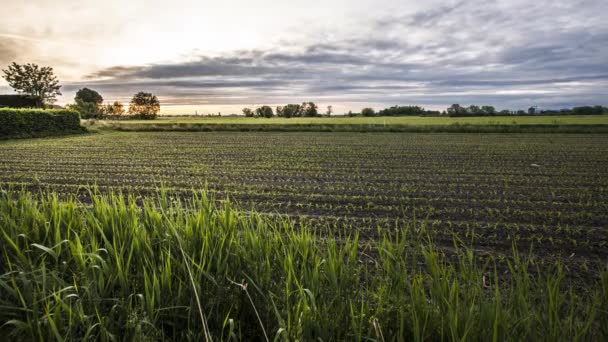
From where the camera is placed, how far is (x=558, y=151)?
2139 cm

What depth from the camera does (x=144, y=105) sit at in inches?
3994

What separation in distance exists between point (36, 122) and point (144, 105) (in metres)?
70.4

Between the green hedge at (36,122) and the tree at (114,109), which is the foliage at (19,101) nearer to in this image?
the tree at (114,109)

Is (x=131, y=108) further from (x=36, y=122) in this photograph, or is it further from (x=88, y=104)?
(x=36, y=122)

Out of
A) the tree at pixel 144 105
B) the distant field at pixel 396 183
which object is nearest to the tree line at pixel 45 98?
the tree at pixel 144 105

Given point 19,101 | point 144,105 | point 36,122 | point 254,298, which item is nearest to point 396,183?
point 254,298

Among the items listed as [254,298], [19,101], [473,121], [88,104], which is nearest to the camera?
[254,298]

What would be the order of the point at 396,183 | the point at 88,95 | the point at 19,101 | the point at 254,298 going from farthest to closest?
the point at 88,95, the point at 19,101, the point at 396,183, the point at 254,298

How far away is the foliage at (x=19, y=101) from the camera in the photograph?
67.7 meters

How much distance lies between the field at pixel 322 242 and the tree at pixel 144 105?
3230 inches

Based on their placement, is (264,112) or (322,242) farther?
(264,112)

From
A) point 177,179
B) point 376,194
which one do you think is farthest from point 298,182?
point 177,179

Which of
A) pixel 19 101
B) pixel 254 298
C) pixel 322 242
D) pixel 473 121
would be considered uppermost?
pixel 19 101

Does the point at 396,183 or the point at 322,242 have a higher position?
the point at 322,242
